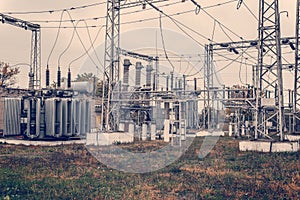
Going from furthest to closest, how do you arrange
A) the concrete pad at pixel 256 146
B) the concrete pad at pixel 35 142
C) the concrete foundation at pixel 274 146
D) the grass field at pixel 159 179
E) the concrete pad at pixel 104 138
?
the concrete pad at pixel 35 142
the concrete pad at pixel 104 138
the concrete pad at pixel 256 146
the concrete foundation at pixel 274 146
the grass field at pixel 159 179

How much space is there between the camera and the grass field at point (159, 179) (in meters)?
8.72

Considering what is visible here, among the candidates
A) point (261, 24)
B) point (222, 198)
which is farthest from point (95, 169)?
point (261, 24)

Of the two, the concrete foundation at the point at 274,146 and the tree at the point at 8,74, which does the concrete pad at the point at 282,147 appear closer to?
the concrete foundation at the point at 274,146

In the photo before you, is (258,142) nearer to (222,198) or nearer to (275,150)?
(275,150)

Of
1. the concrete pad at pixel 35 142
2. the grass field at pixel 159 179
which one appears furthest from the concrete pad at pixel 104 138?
the grass field at pixel 159 179

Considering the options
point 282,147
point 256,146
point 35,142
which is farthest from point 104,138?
point 282,147

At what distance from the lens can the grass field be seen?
872 cm

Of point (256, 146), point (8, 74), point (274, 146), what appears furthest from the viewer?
point (8, 74)

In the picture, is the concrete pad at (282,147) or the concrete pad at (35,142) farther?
the concrete pad at (35,142)

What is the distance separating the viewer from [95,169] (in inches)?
498

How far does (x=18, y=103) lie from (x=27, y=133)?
4840mm

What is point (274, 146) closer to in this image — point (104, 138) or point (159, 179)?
point (159, 179)

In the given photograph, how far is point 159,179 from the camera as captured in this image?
35.7ft

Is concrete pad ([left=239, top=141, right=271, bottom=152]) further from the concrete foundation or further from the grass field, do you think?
the grass field
